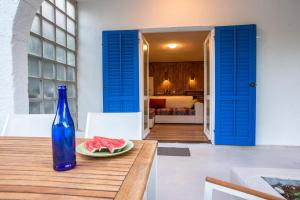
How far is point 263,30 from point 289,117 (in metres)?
1.43

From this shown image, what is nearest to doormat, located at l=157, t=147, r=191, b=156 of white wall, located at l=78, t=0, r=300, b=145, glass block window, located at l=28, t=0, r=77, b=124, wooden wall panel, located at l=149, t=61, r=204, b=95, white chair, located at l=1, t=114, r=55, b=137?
white wall, located at l=78, t=0, r=300, b=145

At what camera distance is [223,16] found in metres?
3.28

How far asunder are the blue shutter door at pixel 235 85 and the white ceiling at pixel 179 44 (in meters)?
1.40

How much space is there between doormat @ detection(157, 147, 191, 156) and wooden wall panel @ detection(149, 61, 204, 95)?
548cm

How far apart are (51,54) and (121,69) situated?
1.10 meters

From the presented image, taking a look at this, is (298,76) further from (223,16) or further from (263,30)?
(223,16)

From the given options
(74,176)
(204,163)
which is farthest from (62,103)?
(204,163)

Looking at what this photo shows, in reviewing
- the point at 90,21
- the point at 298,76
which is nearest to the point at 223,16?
the point at 298,76

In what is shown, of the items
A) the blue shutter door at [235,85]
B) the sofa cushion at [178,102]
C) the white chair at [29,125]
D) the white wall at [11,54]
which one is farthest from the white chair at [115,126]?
the sofa cushion at [178,102]

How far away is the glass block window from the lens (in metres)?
2.40

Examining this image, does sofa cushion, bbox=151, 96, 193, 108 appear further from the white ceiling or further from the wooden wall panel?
the wooden wall panel

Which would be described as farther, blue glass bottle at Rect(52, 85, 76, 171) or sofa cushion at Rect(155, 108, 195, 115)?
sofa cushion at Rect(155, 108, 195, 115)

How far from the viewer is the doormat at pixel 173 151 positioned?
285 centimetres

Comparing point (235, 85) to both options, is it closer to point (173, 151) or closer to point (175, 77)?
point (173, 151)
